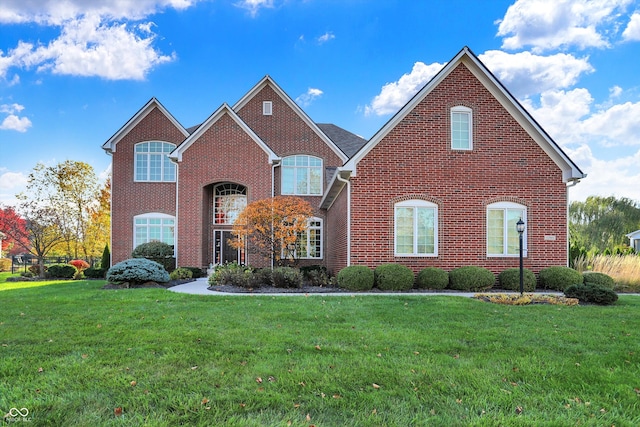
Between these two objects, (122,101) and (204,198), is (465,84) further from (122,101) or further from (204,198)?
(122,101)

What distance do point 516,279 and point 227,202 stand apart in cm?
1395

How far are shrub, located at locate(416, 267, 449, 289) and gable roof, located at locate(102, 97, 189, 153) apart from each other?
1455cm

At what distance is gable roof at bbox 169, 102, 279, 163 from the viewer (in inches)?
749

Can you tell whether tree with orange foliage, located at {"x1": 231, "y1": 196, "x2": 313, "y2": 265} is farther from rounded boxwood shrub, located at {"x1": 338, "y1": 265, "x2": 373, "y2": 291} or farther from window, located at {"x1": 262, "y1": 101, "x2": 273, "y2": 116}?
window, located at {"x1": 262, "y1": 101, "x2": 273, "y2": 116}

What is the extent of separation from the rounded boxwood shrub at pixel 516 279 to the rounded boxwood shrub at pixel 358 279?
4197mm

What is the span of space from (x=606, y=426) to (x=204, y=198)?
18476mm

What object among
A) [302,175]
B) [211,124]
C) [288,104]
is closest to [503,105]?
[302,175]

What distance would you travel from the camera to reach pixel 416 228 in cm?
1302

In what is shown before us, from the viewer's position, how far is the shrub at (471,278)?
12320 mm

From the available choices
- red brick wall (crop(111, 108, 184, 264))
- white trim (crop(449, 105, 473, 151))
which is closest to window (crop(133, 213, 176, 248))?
red brick wall (crop(111, 108, 184, 264))

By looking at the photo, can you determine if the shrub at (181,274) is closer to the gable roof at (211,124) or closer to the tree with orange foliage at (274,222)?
the tree with orange foliage at (274,222)

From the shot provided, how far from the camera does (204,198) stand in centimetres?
1983

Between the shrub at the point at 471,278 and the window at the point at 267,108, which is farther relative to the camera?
the window at the point at 267,108

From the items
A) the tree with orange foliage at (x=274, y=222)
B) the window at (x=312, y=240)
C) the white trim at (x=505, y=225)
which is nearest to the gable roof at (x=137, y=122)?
the tree with orange foliage at (x=274, y=222)
